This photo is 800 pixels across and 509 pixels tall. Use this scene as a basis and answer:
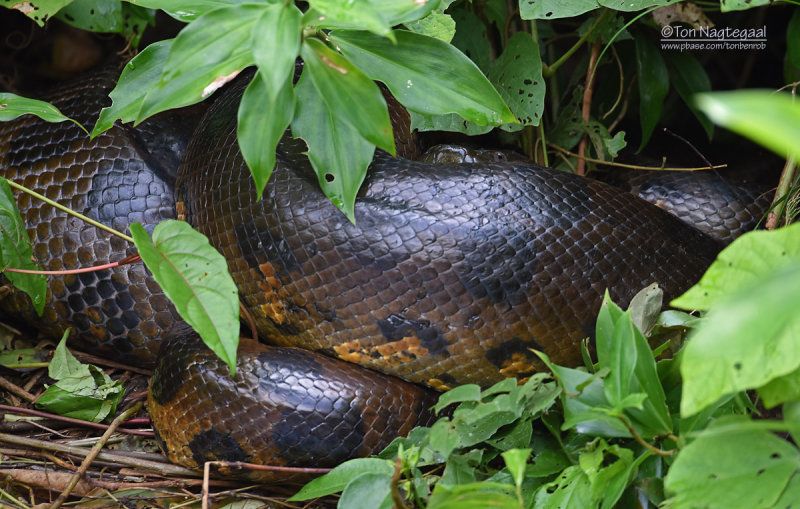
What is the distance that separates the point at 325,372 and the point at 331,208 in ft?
1.49

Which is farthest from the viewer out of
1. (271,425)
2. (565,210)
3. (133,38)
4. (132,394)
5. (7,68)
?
(7,68)

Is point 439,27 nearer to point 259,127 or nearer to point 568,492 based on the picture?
point 259,127

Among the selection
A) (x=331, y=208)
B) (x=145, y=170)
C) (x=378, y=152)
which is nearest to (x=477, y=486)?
(x=331, y=208)

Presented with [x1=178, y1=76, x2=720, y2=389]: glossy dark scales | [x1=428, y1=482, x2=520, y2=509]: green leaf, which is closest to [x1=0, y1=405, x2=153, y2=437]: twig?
[x1=178, y1=76, x2=720, y2=389]: glossy dark scales

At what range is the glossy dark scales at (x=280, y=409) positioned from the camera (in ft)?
6.22

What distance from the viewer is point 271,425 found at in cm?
189

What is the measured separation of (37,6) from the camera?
2354 millimetres

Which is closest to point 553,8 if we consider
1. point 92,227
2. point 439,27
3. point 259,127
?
point 439,27

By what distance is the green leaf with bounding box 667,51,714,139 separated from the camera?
291cm

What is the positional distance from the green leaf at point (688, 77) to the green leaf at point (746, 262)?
1.81 m

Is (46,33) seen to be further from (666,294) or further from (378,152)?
(666,294)

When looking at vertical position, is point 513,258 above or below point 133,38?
below

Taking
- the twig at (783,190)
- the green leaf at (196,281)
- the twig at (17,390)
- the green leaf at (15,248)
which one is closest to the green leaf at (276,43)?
the green leaf at (196,281)

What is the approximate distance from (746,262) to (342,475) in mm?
1018
